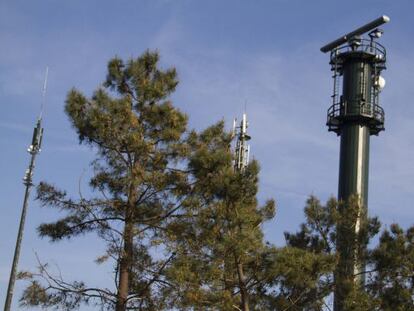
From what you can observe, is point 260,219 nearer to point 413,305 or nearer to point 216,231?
point 216,231

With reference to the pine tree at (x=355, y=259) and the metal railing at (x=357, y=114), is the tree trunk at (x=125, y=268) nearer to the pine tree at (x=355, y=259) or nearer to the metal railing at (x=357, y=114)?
the pine tree at (x=355, y=259)

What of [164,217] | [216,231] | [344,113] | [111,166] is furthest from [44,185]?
[344,113]

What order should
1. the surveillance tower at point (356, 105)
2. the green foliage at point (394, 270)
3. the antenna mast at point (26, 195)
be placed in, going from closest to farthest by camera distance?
the antenna mast at point (26, 195)
the green foliage at point (394, 270)
the surveillance tower at point (356, 105)

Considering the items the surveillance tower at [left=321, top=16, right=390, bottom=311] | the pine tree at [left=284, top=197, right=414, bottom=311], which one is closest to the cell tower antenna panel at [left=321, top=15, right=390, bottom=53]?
the surveillance tower at [left=321, top=16, right=390, bottom=311]

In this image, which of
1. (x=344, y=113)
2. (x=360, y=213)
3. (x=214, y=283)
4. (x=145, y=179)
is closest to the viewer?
(x=214, y=283)

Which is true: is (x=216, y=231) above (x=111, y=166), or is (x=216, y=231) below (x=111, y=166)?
below

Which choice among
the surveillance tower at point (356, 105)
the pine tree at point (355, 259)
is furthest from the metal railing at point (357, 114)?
the pine tree at point (355, 259)

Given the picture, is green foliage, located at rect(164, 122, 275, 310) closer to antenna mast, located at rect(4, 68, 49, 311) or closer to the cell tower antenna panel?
antenna mast, located at rect(4, 68, 49, 311)

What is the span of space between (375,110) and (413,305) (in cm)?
1365

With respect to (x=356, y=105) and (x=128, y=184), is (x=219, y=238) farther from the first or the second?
(x=356, y=105)

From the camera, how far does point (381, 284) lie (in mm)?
19875

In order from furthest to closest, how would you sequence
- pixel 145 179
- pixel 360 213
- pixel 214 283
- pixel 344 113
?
pixel 344 113, pixel 360 213, pixel 145 179, pixel 214 283

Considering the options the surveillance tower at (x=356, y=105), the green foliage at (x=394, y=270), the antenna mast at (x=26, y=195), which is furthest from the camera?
the surveillance tower at (x=356, y=105)

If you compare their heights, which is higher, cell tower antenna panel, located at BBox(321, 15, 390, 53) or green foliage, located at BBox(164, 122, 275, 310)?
cell tower antenna panel, located at BBox(321, 15, 390, 53)
